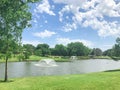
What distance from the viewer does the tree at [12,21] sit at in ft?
92.0

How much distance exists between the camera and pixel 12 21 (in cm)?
2986

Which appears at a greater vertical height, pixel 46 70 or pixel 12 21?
pixel 12 21

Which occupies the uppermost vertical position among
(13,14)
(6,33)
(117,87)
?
(13,14)

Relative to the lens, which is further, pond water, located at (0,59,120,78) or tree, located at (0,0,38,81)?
pond water, located at (0,59,120,78)

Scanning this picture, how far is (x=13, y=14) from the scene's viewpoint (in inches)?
1126

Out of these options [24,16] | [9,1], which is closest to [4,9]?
[9,1]

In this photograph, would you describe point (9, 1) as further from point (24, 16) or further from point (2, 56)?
point (2, 56)

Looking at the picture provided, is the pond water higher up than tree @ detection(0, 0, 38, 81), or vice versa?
tree @ detection(0, 0, 38, 81)

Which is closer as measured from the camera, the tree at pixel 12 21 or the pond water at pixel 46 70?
the tree at pixel 12 21

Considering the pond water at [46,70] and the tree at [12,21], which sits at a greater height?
the tree at [12,21]

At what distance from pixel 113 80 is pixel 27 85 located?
8637 millimetres

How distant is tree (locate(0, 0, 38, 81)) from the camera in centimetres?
2805

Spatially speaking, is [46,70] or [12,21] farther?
[46,70]

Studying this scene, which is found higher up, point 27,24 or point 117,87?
point 27,24
